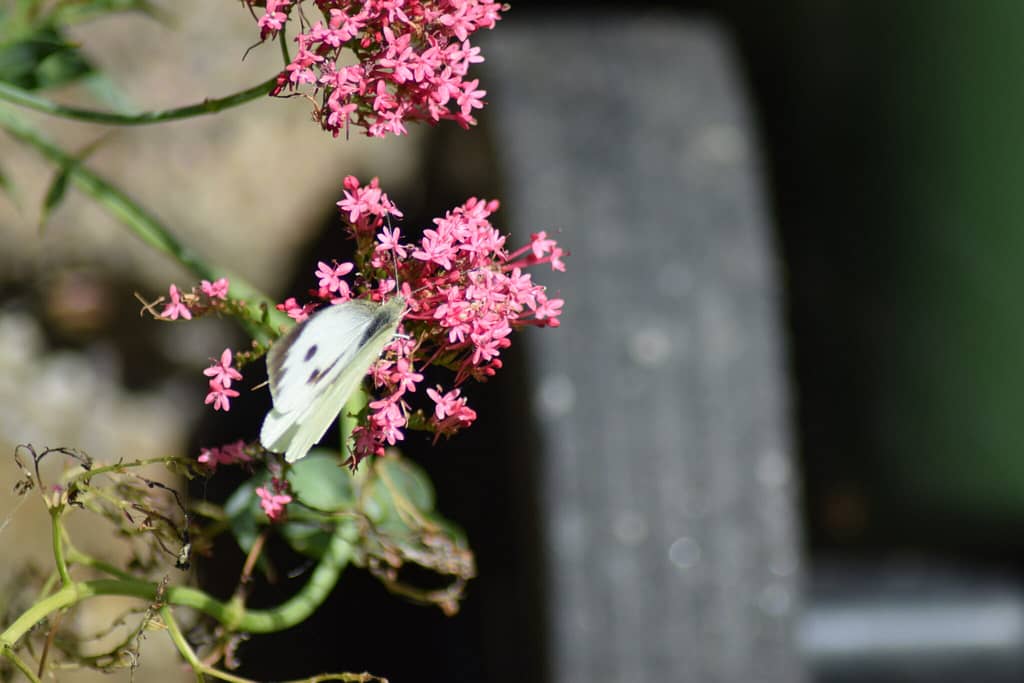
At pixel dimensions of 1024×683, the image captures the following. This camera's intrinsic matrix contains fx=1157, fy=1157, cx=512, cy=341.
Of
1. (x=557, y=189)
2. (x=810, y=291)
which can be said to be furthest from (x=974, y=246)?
(x=557, y=189)

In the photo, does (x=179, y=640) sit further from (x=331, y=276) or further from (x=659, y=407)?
(x=659, y=407)

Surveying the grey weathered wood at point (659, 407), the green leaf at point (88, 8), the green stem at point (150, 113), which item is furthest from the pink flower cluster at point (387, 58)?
the grey weathered wood at point (659, 407)

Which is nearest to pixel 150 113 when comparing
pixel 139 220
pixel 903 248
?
pixel 139 220

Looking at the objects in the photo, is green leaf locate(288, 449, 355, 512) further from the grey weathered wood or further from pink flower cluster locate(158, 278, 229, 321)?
the grey weathered wood

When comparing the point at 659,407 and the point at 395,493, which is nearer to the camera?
the point at 395,493

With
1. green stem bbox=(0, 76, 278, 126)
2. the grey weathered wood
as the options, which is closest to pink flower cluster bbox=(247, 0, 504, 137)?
green stem bbox=(0, 76, 278, 126)

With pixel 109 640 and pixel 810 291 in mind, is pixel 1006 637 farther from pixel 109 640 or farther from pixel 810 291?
pixel 109 640
